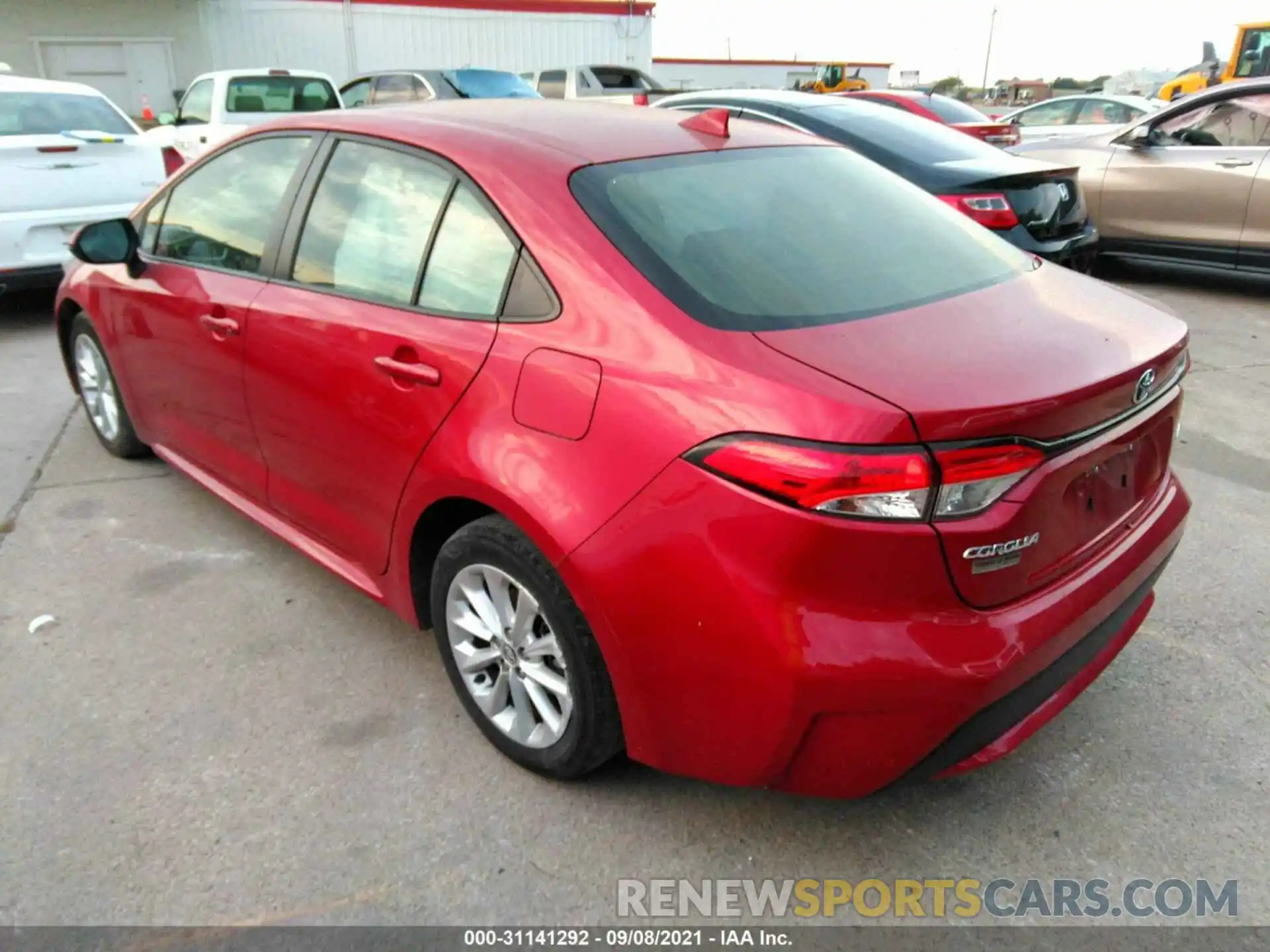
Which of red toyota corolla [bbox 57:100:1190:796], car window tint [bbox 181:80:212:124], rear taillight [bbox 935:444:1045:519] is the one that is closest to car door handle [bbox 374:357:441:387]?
red toyota corolla [bbox 57:100:1190:796]

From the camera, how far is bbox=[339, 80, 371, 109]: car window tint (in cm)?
1529

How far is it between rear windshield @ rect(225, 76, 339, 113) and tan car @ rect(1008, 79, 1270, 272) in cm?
918

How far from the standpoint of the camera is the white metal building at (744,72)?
4331 centimetres

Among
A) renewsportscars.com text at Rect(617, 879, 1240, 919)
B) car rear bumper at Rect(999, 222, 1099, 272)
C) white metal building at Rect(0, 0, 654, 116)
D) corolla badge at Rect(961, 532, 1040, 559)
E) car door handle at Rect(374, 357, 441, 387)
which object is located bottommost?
renewsportscars.com text at Rect(617, 879, 1240, 919)

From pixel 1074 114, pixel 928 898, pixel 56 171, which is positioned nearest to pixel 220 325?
pixel 928 898

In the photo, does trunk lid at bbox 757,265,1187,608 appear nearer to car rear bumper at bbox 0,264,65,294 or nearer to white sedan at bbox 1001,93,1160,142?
car rear bumper at bbox 0,264,65,294

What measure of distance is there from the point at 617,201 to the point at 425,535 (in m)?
1.01

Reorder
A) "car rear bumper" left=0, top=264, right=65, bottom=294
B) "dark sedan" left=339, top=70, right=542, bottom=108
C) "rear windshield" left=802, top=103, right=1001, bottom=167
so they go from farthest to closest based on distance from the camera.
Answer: "dark sedan" left=339, top=70, right=542, bottom=108, "car rear bumper" left=0, top=264, right=65, bottom=294, "rear windshield" left=802, top=103, right=1001, bottom=167

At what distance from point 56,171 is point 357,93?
1006 cm

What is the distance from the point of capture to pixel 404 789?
2484 millimetres

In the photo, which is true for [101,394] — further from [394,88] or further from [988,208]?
[394,88]

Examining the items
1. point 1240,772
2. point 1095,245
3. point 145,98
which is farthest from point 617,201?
point 145,98

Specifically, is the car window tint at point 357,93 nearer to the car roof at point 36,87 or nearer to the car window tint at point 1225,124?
the car roof at point 36,87

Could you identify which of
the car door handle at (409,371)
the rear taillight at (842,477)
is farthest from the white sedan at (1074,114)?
A: the rear taillight at (842,477)
